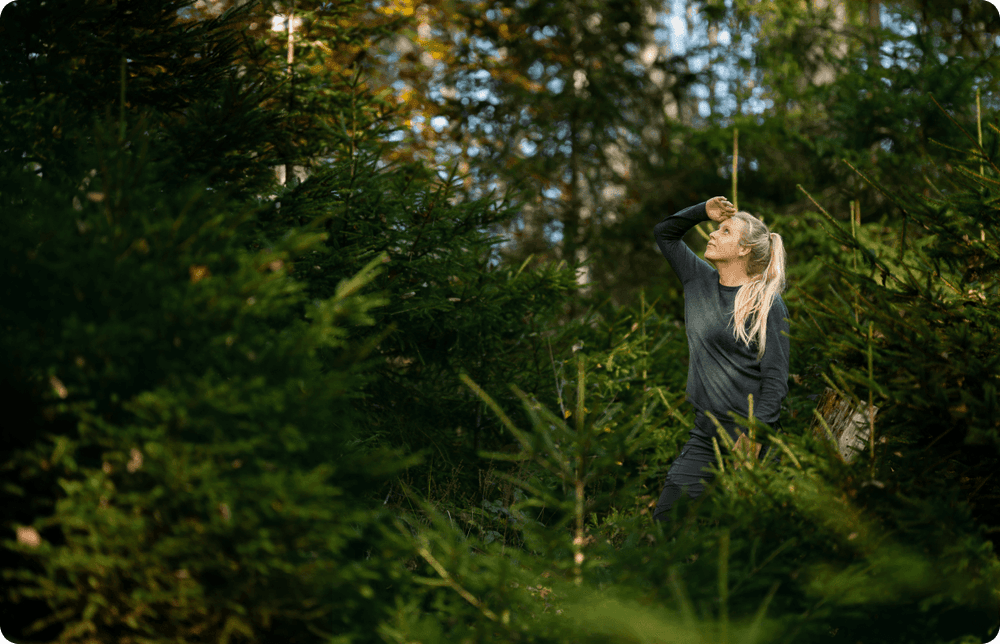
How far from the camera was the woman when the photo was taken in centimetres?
374


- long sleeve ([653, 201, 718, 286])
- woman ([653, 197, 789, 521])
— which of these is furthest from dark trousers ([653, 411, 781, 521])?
long sleeve ([653, 201, 718, 286])

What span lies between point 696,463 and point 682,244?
1477 millimetres

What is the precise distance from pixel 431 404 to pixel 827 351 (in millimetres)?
3201

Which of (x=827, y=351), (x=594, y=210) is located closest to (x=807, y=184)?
(x=594, y=210)

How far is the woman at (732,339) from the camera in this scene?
12.3 ft

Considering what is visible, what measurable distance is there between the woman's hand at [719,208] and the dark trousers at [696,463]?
126 cm

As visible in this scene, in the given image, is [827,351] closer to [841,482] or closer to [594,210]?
[841,482]

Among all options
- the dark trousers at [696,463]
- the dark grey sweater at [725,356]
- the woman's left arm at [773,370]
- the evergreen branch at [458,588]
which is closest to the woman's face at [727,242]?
the dark grey sweater at [725,356]

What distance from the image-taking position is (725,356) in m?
3.88

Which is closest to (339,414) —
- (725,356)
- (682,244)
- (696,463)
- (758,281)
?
(696,463)

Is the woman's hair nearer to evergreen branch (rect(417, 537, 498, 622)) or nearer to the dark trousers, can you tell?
the dark trousers

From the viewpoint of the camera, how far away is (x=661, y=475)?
17.7 ft

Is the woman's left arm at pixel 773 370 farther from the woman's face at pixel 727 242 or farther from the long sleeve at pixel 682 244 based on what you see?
the long sleeve at pixel 682 244

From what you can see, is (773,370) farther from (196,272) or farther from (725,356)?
(196,272)
